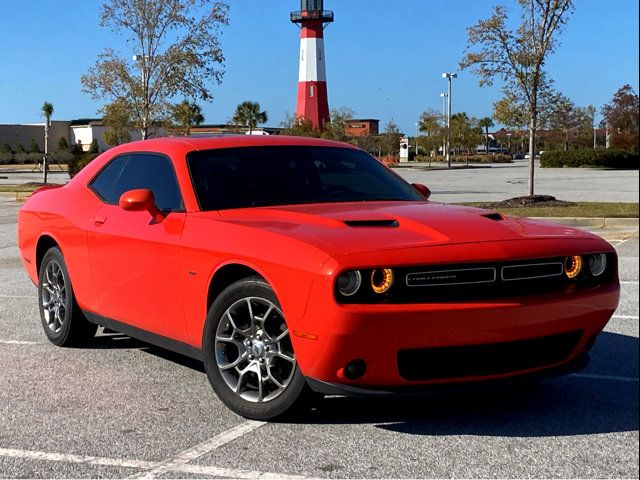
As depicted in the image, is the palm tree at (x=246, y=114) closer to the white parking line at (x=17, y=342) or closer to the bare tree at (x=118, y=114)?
the bare tree at (x=118, y=114)

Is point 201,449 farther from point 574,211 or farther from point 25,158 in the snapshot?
point 25,158

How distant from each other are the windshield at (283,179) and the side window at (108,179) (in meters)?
0.83

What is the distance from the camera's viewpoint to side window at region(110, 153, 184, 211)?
16.4 feet

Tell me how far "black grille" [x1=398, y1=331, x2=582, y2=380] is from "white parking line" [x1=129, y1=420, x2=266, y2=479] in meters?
0.87

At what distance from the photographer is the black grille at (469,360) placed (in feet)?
12.2

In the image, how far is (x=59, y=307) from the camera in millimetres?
5996

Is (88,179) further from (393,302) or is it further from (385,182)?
(393,302)

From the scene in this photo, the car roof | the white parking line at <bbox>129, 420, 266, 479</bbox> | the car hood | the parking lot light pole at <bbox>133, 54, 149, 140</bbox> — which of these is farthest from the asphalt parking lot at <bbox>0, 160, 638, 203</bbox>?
the parking lot light pole at <bbox>133, 54, 149, 140</bbox>

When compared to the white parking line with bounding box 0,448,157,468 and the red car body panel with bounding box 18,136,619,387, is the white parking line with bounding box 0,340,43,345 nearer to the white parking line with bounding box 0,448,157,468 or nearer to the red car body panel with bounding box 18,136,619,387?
the red car body panel with bounding box 18,136,619,387

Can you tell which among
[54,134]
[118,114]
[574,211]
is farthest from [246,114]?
[574,211]

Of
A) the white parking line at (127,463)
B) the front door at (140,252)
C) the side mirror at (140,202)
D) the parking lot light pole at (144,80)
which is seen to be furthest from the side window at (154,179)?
the parking lot light pole at (144,80)

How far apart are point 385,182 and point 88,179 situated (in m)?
2.17

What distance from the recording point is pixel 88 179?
5945 millimetres

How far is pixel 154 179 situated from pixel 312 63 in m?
58.7
